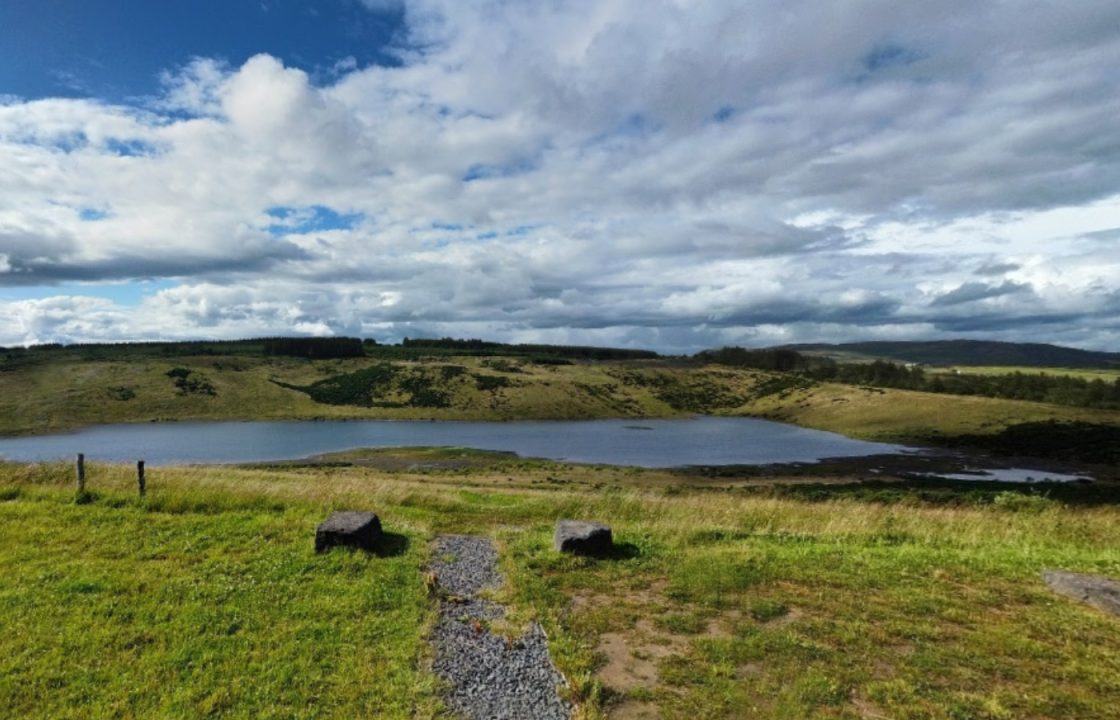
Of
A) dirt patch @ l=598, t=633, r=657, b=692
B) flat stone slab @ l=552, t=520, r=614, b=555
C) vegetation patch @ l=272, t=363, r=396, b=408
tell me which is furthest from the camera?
vegetation patch @ l=272, t=363, r=396, b=408

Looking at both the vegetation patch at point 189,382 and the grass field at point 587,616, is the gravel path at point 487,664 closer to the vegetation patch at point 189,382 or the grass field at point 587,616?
the grass field at point 587,616

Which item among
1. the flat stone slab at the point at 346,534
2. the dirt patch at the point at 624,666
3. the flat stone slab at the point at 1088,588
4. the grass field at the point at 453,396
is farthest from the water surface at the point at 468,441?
the dirt patch at the point at 624,666

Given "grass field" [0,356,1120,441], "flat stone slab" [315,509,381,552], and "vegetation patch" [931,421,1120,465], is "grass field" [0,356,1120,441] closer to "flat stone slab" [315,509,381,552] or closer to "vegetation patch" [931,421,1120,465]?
"vegetation patch" [931,421,1120,465]

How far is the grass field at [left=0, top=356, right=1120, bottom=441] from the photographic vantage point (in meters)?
99.0

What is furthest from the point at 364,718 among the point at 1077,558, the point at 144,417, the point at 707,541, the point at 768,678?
the point at 144,417

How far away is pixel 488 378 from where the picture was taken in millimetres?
145625

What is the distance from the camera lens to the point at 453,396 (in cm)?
13388

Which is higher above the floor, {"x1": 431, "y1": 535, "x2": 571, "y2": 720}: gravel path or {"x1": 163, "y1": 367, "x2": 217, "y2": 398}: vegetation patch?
{"x1": 163, "y1": 367, "x2": 217, "y2": 398}: vegetation patch

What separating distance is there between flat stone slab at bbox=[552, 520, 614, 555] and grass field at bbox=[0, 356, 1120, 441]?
3707 inches

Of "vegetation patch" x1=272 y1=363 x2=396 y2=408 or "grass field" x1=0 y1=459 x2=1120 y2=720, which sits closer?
"grass field" x1=0 y1=459 x2=1120 y2=720

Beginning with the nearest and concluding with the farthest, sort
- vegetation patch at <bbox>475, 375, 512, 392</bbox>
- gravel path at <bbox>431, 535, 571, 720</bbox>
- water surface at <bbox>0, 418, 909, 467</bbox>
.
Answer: gravel path at <bbox>431, 535, 571, 720</bbox> → water surface at <bbox>0, 418, 909, 467</bbox> → vegetation patch at <bbox>475, 375, 512, 392</bbox>

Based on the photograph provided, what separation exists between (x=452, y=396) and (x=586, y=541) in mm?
122338

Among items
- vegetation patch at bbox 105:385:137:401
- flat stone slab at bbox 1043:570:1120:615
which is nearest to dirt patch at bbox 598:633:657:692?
flat stone slab at bbox 1043:570:1120:615

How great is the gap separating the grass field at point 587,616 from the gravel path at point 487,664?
33 cm
